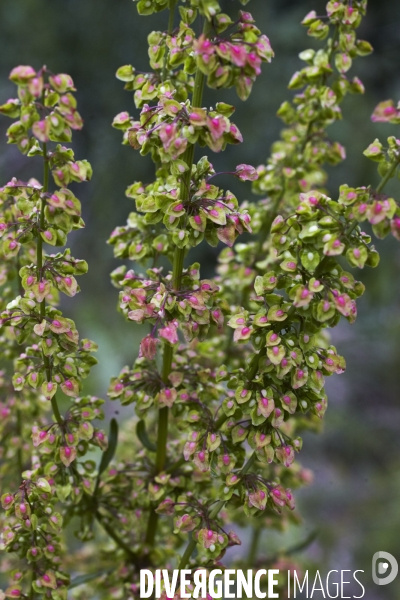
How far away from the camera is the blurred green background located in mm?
3131

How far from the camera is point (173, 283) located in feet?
2.47

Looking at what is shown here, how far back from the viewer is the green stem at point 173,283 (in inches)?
26.7

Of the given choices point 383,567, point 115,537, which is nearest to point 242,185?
point 383,567

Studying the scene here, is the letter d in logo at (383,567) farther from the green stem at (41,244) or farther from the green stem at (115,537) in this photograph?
the green stem at (41,244)

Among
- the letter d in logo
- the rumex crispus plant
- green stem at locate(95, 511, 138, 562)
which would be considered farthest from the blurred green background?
the rumex crispus plant

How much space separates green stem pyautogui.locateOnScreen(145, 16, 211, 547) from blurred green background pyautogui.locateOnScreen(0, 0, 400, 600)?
6.01 feet

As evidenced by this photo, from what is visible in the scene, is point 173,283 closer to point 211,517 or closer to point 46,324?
point 46,324

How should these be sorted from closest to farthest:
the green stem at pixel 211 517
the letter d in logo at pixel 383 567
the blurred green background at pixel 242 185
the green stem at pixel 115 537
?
the green stem at pixel 211 517 < the green stem at pixel 115 537 < the letter d in logo at pixel 383 567 < the blurred green background at pixel 242 185

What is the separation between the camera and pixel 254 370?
2.42ft

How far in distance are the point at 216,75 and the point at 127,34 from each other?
3084 mm

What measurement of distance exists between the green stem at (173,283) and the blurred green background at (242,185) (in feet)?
6.01

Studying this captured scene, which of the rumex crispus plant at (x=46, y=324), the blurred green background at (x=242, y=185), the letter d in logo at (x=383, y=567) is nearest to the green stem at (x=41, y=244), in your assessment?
the rumex crispus plant at (x=46, y=324)

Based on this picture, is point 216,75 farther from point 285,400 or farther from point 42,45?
point 42,45

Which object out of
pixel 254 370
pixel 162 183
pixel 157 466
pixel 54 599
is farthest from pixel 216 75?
pixel 54 599
